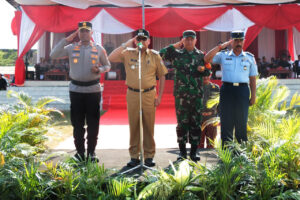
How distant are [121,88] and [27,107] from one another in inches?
284

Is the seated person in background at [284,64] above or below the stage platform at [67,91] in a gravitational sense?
above

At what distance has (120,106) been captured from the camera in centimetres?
1105

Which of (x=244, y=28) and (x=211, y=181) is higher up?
(x=244, y=28)

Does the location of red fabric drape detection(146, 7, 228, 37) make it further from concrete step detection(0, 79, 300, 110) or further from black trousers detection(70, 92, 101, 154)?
black trousers detection(70, 92, 101, 154)

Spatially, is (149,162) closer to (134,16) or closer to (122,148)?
(122,148)

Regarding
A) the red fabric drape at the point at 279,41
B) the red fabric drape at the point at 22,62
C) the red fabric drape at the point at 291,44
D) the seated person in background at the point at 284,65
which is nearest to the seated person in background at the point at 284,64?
the seated person in background at the point at 284,65

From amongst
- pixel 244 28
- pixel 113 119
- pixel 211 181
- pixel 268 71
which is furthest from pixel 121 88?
pixel 211 181

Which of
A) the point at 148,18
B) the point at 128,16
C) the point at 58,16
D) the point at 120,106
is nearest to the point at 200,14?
the point at 148,18

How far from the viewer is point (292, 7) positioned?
12.2 meters

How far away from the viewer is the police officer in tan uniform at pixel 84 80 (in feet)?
12.6

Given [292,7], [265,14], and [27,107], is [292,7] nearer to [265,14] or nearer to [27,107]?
[265,14]

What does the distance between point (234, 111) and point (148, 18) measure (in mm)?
8848

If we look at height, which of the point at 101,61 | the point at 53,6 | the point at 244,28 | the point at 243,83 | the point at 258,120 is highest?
the point at 53,6

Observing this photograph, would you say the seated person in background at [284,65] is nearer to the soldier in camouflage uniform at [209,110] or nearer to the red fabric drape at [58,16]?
the red fabric drape at [58,16]
